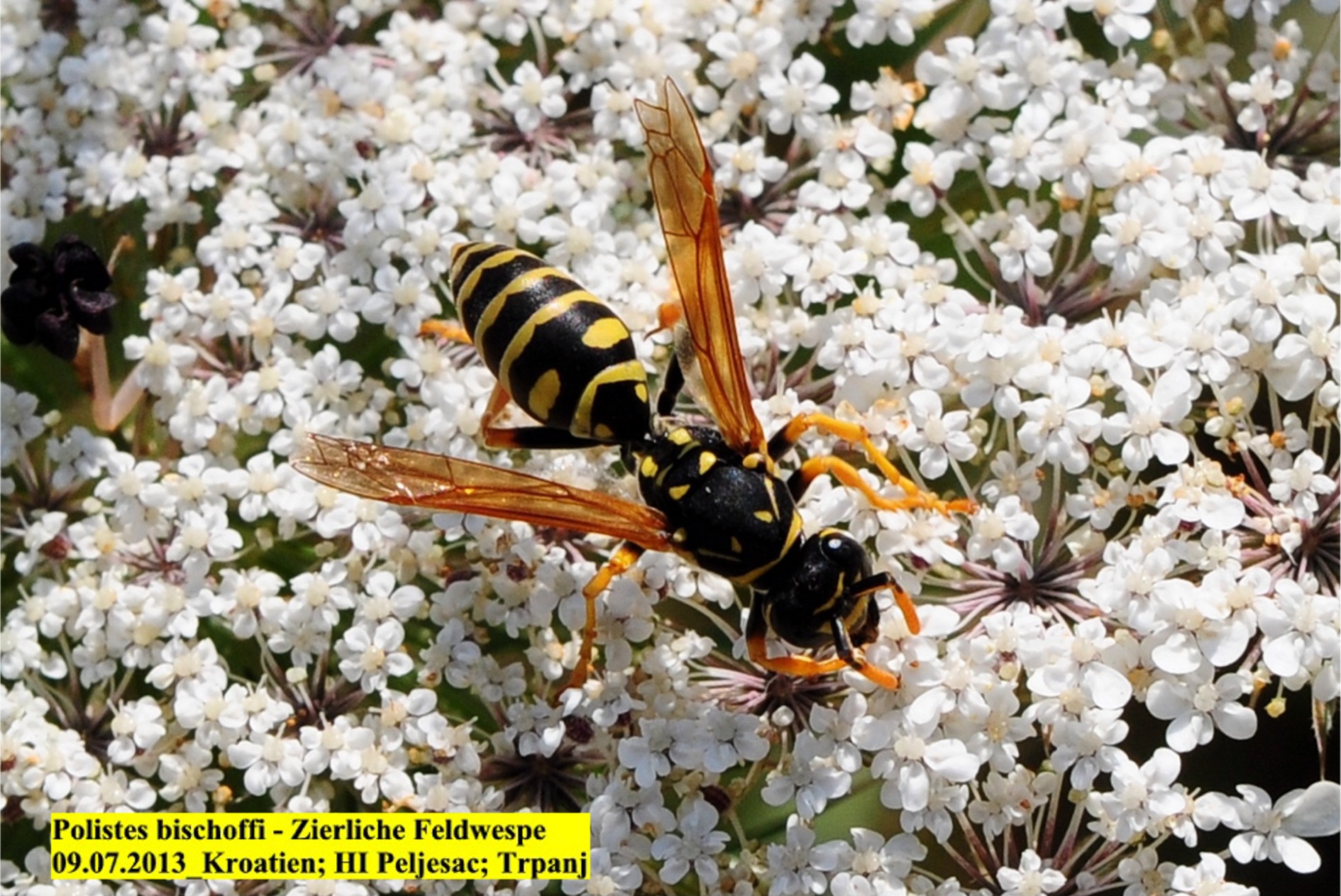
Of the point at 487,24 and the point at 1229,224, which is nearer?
the point at 1229,224

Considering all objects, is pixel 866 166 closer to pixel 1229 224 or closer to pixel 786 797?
pixel 1229 224

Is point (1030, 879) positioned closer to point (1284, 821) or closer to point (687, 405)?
point (1284, 821)

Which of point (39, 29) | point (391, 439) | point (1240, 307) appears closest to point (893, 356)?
point (1240, 307)

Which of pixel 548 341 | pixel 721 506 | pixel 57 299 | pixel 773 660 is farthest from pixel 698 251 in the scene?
pixel 57 299

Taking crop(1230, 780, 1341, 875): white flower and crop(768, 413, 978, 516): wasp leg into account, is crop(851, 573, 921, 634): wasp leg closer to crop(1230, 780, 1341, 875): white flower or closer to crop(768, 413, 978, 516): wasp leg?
crop(768, 413, 978, 516): wasp leg

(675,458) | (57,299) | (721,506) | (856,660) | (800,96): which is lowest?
(856,660)

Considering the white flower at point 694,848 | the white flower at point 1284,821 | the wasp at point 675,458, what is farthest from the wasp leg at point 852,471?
the white flower at point 1284,821

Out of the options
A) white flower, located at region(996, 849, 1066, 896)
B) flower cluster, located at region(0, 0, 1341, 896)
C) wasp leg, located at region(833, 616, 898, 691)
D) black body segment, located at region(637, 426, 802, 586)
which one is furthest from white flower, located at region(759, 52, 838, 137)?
white flower, located at region(996, 849, 1066, 896)
